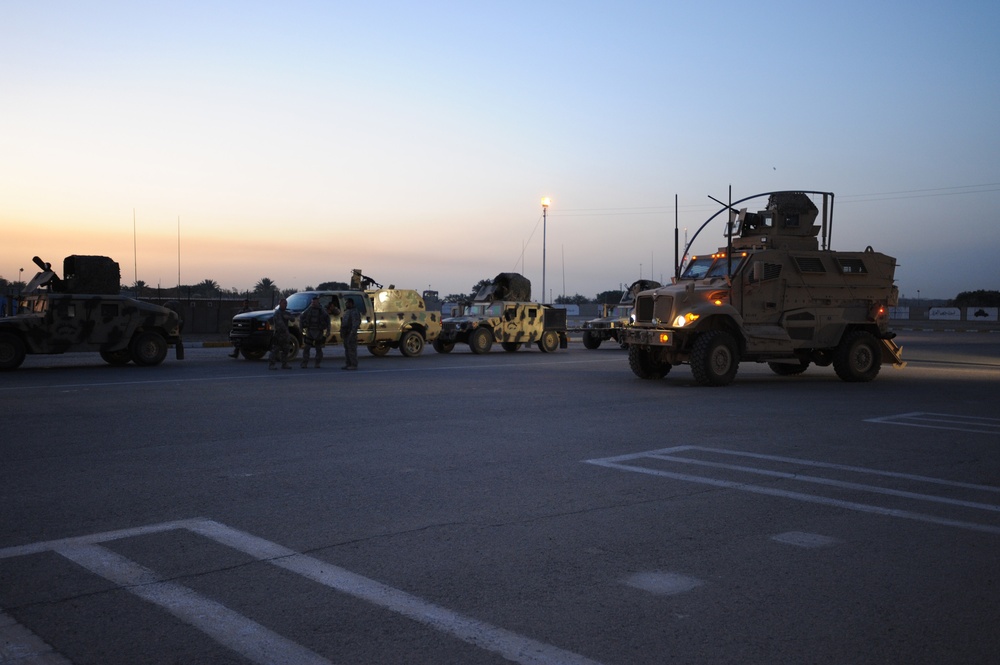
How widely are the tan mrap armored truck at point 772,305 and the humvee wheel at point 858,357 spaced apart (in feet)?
0.07

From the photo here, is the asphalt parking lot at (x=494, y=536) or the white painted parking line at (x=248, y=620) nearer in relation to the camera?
the white painted parking line at (x=248, y=620)

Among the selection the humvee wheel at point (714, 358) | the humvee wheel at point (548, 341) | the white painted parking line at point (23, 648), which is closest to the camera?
the white painted parking line at point (23, 648)

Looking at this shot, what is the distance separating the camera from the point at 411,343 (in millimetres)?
26500

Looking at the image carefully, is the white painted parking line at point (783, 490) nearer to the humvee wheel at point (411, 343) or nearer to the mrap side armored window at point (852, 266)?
the mrap side armored window at point (852, 266)

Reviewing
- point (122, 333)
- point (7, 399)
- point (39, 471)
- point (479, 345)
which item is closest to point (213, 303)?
point (479, 345)

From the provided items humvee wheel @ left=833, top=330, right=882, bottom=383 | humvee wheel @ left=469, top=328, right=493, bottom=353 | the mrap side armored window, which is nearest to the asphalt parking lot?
humvee wheel @ left=833, top=330, right=882, bottom=383

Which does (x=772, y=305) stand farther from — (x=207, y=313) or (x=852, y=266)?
(x=207, y=313)

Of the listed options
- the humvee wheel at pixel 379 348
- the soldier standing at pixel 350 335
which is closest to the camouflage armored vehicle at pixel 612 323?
the humvee wheel at pixel 379 348

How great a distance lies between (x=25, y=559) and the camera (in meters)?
5.30

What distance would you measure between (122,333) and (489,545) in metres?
17.5

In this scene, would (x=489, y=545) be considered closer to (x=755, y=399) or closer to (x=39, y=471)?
(x=39, y=471)

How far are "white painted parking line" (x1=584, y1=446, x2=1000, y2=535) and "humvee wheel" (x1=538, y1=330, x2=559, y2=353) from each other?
66.5 ft

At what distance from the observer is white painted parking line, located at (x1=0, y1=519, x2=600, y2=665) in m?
4.01

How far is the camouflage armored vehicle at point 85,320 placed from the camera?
64.4 ft
